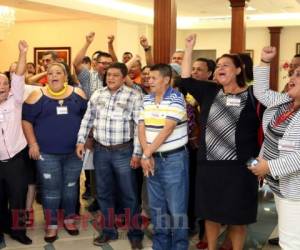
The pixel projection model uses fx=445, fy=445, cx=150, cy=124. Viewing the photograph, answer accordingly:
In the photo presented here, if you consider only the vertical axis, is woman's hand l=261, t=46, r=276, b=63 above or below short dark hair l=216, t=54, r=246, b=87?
above

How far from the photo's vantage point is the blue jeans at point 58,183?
143 inches

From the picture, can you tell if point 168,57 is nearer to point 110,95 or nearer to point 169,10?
point 169,10

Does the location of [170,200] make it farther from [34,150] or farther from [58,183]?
[34,150]

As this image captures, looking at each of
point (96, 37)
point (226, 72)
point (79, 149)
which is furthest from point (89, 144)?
point (96, 37)

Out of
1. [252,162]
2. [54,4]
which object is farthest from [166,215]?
[54,4]

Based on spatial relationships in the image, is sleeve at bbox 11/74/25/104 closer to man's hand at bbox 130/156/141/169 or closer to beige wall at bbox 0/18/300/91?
man's hand at bbox 130/156/141/169

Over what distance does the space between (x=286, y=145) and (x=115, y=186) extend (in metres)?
1.79

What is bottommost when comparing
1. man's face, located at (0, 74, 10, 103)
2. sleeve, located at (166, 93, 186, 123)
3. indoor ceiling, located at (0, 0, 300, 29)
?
sleeve, located at (166, 93, 186, 123)

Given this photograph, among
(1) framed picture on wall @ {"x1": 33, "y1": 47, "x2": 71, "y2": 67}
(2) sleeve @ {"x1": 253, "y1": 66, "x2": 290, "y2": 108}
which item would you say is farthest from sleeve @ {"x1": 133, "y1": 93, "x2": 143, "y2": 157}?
(1) framed picture on wall @ {"x1": 33, "y1": 47, "x2": 71, "y2": 67}

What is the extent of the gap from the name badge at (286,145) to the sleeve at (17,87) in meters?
2.08

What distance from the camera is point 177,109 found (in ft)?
10.1

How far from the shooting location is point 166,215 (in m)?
3.25

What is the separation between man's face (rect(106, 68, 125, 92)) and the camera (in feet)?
11.3

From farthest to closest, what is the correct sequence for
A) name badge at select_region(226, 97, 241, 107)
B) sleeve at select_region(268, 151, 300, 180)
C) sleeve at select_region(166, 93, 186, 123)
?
1. sleeve at select_region(166, 93, 186, 123)
2. name badge at select_region(226, 97, 241, 107)
3. sleeve at select_region(268, 151, 300, 180)
